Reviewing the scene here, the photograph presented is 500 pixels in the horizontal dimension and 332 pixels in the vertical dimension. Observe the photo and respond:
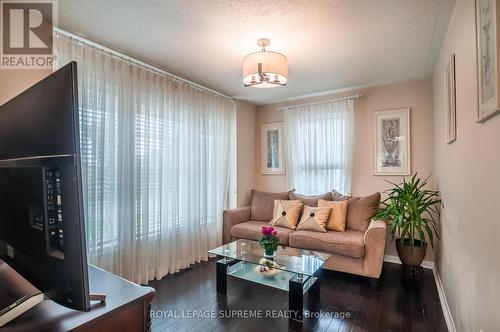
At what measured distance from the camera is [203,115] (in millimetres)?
3498

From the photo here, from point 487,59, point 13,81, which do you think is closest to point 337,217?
point 487,59

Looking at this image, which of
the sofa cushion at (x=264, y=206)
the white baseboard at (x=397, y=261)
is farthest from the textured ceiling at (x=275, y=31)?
the white baseboard at (x=397, y=261)

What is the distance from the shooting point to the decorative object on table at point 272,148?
172 inches

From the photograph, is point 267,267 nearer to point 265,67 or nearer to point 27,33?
point 265,67

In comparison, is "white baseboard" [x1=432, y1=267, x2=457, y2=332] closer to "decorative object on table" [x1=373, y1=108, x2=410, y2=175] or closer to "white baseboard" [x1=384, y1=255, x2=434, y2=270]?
"white baseboard" [x1=384, y1=255, x2=434, y2=270]

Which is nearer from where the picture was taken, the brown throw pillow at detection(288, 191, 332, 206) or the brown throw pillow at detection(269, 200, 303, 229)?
the brown throw pillow at detection(269, 200, 303, 229)

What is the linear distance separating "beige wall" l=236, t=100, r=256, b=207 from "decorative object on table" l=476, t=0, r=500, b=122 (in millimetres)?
3195

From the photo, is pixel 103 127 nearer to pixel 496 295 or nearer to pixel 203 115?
pixel 203 115

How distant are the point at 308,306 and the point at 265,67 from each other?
2.14m

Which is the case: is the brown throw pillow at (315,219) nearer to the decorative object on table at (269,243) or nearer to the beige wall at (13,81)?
the decorative object on table at (269,243)

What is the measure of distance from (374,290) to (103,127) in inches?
122

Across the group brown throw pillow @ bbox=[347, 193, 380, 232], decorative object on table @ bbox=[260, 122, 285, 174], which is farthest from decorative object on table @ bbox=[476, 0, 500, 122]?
decorative object on table @ bbox=[260, 122, 285, 174]

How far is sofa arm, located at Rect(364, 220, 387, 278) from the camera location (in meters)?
2.64

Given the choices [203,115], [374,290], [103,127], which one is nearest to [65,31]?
[103,127]
